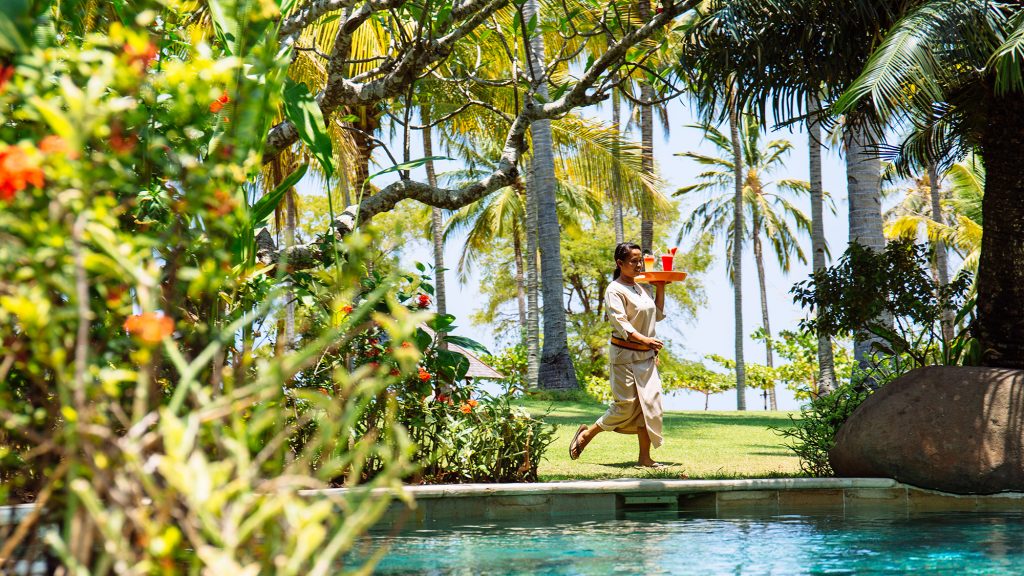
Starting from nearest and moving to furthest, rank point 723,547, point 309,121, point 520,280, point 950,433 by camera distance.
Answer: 1. point 309,121
2. point 723,547
3. point 950,433
4. point 520,280

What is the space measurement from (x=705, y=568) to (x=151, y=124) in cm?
296

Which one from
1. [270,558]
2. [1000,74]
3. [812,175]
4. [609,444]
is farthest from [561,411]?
[270,558]

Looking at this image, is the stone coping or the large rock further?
the large rock

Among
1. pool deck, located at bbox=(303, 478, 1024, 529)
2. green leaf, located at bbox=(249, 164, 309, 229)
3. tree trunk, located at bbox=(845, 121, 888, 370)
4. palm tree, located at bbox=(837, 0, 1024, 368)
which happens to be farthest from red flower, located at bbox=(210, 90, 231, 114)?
tree trunk, located at bbox=(845, 121, 888, 370)

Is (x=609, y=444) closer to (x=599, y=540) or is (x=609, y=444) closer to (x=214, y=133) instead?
(x=599, y=540)

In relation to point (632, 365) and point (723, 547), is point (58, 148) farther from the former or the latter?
point (632, 365)

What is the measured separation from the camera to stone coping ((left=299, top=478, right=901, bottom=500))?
5.91 m

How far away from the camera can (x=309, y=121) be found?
438cm

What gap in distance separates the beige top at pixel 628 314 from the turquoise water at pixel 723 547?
236 centimetres

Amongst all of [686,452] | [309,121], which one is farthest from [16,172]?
[686,452]

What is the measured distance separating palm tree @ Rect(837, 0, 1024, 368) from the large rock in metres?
0.90

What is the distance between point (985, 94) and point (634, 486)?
451cm

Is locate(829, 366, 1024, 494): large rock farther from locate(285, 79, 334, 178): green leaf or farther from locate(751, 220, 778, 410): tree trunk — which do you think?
locate(751, 220, 778, 410): tree trunk

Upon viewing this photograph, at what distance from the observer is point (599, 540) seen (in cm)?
512
